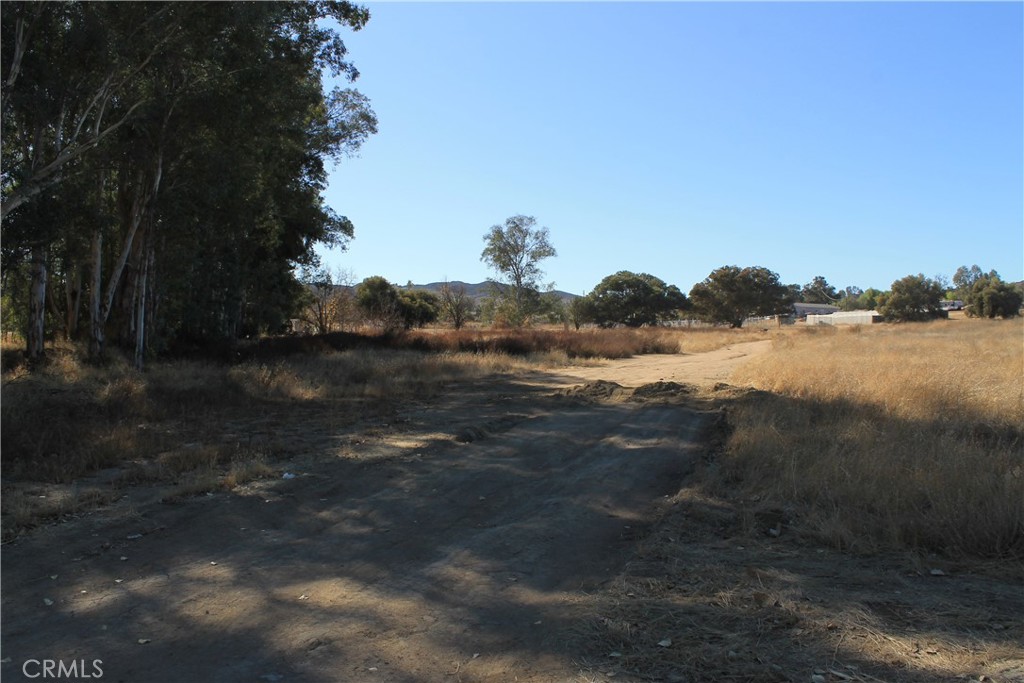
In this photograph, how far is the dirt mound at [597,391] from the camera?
667 inches

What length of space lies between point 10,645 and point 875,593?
5478mm

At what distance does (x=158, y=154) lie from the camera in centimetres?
1922

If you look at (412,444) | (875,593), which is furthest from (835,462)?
(412,444)

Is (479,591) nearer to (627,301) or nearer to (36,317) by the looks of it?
(36,317)

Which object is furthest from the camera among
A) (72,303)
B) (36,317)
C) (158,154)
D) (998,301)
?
(998,301)

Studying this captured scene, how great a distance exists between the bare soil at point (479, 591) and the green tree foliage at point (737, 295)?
8368 centimetres

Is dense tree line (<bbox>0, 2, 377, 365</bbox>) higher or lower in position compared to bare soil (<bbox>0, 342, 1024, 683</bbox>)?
higher

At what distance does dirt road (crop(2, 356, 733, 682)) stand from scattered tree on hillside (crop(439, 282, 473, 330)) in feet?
191

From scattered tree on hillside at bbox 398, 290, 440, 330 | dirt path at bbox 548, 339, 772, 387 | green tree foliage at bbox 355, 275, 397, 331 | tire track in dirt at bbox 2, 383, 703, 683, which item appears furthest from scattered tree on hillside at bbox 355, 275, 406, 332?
tire track in dirt at bbox 2, 383, 703, 683

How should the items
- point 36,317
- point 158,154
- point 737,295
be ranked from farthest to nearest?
point 737,295
point 36,317
point 158,154

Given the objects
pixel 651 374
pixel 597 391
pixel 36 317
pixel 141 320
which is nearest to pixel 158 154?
pixel 141 320

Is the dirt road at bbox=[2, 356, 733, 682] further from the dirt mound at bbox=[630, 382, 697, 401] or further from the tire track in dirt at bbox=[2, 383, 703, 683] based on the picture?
the dirt mound at bbox=[630, 382, 697, 401]

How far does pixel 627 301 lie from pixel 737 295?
15.9 m

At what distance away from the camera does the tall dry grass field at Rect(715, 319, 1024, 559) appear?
5848mm
